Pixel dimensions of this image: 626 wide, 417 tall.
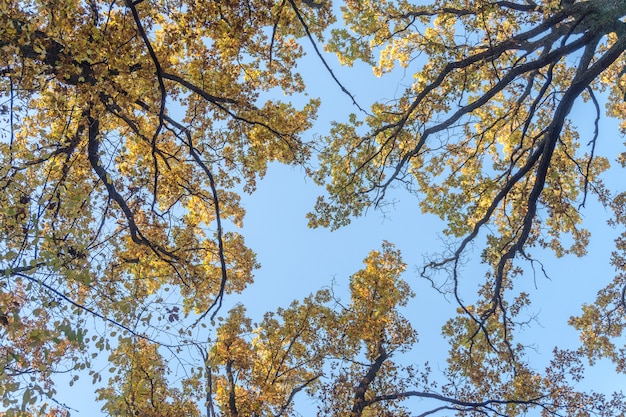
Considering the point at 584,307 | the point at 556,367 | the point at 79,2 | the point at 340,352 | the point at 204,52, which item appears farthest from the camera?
the point at 584,307

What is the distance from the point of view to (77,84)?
234 inches

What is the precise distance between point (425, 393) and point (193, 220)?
269 inches

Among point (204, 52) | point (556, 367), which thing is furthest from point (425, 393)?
point (204, 52)

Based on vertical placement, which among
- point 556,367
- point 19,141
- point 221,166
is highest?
point 221,166

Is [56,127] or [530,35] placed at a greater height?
[530,35]

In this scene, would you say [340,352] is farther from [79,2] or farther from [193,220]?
[79,2]

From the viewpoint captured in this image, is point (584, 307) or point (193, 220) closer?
point (193, 220)

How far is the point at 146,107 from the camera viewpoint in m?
7.62

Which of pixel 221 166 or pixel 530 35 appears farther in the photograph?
pixel 221 166

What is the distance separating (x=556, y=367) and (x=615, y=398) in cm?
132

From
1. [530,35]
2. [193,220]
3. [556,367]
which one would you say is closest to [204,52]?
[193,220]

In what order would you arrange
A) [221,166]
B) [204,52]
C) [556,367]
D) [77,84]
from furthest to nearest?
[556,367] → [221,166] → [204,52] → [77,84]

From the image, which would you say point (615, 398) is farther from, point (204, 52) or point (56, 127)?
point (56, 127)

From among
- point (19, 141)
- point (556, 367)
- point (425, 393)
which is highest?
point (19, 141)
